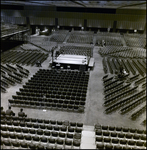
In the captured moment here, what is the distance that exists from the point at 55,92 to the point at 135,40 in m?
30.2

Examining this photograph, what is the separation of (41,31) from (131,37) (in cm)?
2520

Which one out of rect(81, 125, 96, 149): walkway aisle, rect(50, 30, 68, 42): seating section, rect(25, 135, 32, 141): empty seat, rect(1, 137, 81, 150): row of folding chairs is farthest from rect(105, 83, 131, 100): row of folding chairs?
rect(50, 30, 68, 42): seating section

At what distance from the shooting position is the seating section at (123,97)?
11.3 meters

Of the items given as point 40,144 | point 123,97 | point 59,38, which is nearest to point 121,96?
point 123,97

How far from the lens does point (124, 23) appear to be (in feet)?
138

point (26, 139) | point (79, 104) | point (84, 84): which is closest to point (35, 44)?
point (84, 84)

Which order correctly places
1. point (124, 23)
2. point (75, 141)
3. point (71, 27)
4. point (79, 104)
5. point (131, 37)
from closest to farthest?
1. point (75, 141)
2. point (79, 104)
3. point (131, 37)
4. point (124, 23)
5. point (71, 27)

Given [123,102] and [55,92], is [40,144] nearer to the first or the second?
[55,92]

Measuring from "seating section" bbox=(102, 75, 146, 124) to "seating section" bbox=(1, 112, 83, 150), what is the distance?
3.71m

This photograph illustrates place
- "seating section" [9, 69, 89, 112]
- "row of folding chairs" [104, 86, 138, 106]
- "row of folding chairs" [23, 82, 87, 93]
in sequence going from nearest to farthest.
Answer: "seating section" [9, 69, 89, 112], "row of folding chairs" [104, 86, 138, 106], "row of folding chairs" [23, 82, 87, 93]

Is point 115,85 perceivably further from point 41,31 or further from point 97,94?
point 41,31

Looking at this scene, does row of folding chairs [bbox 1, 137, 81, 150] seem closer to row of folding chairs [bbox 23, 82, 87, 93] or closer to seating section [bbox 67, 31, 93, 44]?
row of folding chairs [bbox 23, 82, 87, 93]

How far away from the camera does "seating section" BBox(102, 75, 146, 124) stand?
1130 centimetres

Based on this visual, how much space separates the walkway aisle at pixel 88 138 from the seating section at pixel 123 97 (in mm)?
2424
